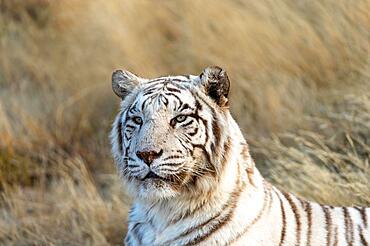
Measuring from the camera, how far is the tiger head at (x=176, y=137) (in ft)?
12.3

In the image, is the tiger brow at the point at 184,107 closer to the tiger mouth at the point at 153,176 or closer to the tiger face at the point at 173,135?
the tiger face at the point at 173,135

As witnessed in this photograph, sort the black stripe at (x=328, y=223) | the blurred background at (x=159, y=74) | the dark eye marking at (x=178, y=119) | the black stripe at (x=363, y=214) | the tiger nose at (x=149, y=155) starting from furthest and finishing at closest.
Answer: the blurred background at (x=159, y=74) < the black stripe at (x=363, y=214) < the black stripe at (x=328, y=223) < the dark eye marking at (x=178, y=119) < the tiger nose at (x=149, y=155)

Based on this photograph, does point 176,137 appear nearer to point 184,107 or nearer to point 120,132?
point 184,107

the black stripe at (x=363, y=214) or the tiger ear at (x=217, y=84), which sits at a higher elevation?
the tiger ear at (x=217, y=84)

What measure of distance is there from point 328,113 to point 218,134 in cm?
260

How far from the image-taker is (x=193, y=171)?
3834mm

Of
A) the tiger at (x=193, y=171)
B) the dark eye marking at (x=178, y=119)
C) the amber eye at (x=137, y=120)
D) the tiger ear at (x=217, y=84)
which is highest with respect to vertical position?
the tiger ear at (x=217, y=84)

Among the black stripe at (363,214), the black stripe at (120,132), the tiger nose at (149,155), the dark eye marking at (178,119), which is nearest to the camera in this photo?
the tiger nose at (149,155)

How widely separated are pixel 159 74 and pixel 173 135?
4069 millimetres

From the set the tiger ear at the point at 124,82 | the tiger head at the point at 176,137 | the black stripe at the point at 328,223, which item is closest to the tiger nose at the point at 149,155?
the tiger head at the point at 176,137

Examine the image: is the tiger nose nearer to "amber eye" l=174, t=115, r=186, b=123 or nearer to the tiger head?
the tiger head

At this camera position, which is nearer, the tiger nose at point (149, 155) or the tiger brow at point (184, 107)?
the tiger nose at point (149, 155)

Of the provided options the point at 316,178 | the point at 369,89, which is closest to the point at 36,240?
the point at 316,178

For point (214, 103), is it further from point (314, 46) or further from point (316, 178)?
point (314, 46)
